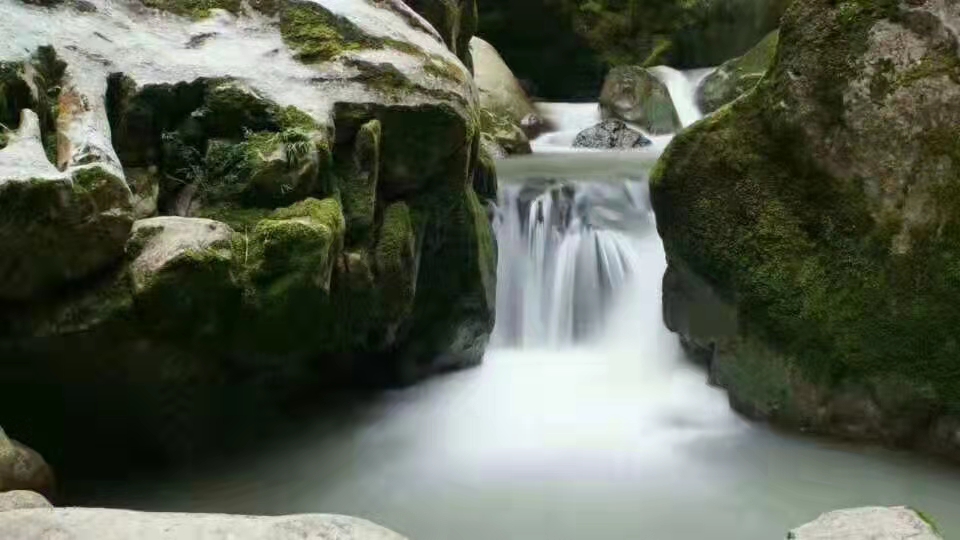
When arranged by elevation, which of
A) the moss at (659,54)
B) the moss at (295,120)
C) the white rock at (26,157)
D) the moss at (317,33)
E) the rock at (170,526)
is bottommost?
the rock at (170,526)

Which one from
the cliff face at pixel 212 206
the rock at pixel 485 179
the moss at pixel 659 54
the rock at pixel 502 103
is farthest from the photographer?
the moss at pixel 659 54

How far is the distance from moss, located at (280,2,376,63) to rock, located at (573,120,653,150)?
921 cm

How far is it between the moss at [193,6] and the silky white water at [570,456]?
3.02 metres

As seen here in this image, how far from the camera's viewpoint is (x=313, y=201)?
5.19m

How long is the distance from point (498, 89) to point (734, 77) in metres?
4.34

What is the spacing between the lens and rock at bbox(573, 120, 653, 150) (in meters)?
14.8

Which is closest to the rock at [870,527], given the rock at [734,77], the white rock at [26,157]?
the white rock at [26,157]

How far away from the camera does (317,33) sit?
19.8ft

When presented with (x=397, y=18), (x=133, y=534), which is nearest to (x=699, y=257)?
(x=397, y=18)

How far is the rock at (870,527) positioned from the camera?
2900 mm

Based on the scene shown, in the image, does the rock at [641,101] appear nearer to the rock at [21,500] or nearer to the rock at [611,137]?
the rock at [611,137]

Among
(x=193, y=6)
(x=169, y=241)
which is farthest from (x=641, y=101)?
(x=169, y=241)

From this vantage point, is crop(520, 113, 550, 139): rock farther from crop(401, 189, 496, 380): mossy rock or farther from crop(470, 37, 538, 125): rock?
crop(401, 189, 496, 380): mossy rock

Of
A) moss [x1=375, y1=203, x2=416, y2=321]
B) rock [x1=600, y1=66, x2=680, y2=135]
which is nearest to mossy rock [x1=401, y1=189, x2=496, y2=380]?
moss [x1=375, y1=203, x2=416, y2=321]
